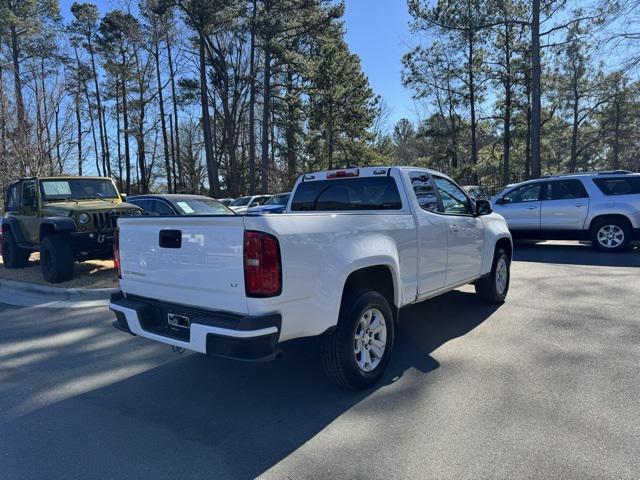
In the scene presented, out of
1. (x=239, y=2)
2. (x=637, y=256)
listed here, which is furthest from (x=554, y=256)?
(x=239, y=2)

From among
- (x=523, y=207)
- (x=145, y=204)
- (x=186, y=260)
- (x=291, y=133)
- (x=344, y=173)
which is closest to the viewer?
(x=186, y=260)

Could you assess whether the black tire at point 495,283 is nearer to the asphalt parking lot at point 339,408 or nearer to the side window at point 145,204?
the asphalt parking lot at point 339,408

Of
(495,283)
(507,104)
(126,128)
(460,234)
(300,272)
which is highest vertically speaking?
(126,128)

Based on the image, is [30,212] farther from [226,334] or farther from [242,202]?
[242,202]

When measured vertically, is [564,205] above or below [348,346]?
above

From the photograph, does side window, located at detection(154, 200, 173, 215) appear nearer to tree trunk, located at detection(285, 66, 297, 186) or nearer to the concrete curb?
the concrete curb

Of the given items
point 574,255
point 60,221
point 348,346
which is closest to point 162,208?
point 60,221

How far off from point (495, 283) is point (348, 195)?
2.72 m

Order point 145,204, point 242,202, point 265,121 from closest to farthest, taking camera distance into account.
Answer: point 145,204
point 242,202
point 265,121

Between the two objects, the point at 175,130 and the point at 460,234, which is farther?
the point at 175,130

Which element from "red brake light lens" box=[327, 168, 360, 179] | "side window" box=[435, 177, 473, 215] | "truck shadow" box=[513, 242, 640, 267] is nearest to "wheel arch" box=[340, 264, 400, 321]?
"red brake light lens" box=[327, 168, 360, 179]

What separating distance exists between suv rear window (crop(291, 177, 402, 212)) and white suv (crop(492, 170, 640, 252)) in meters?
7.96

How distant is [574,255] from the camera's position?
1053 cm

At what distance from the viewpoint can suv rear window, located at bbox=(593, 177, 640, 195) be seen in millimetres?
10141
